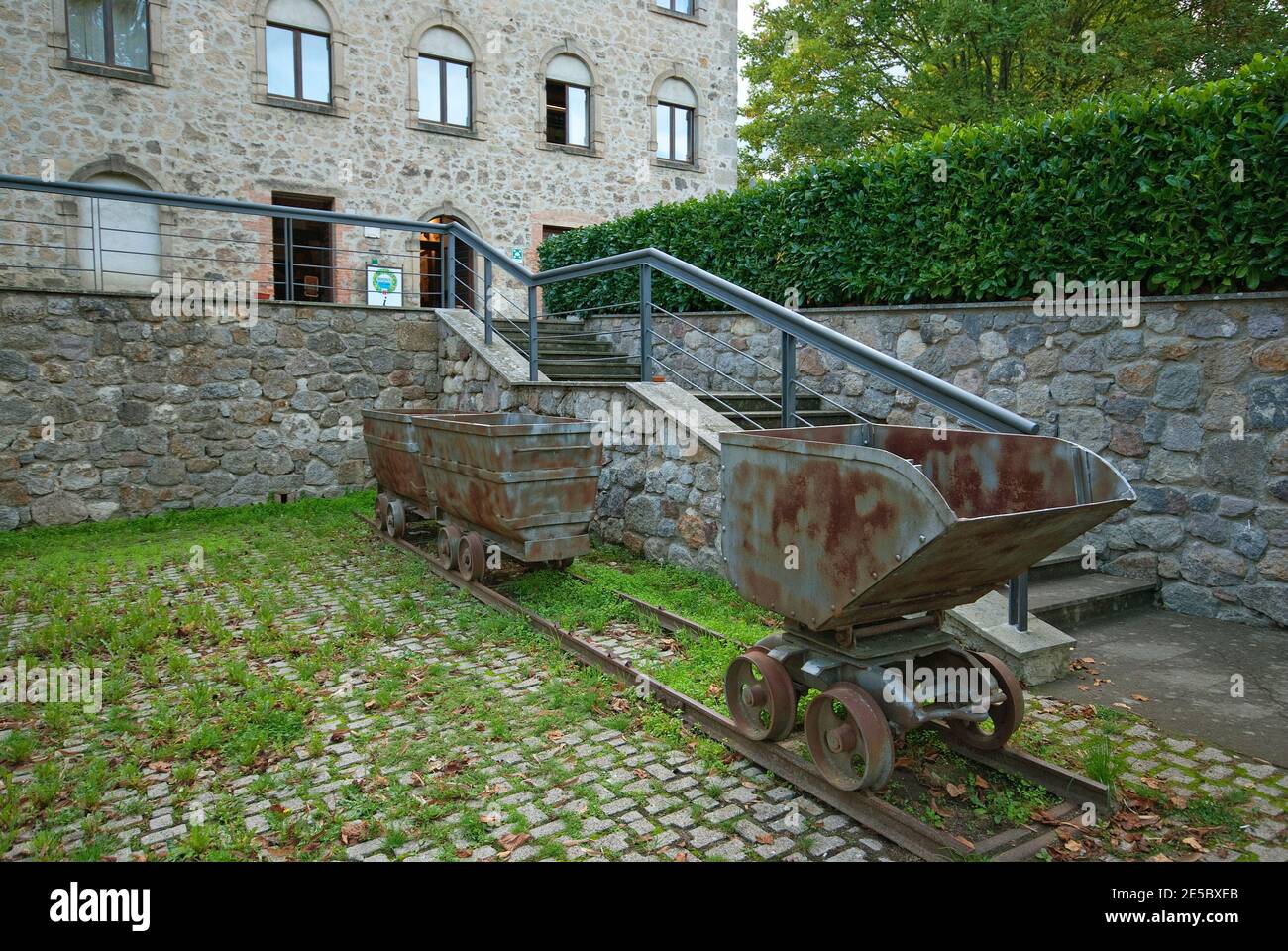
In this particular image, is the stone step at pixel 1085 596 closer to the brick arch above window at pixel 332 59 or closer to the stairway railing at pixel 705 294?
the stairway railing at pixel 705 294

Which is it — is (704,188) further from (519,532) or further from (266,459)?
(519,532)

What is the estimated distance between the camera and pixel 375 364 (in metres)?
10.3

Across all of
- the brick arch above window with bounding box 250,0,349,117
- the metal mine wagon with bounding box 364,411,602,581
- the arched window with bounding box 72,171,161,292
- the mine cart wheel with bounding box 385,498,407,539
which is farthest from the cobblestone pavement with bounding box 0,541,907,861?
the brick arch above window with bounding box 250,0,349,117

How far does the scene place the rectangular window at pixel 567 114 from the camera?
17984 millimetres

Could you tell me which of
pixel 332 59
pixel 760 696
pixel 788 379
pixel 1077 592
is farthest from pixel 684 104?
pixel 760 696

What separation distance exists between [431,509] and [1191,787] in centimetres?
546

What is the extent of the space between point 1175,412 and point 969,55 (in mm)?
13678

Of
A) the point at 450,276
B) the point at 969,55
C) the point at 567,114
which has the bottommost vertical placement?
the point at 450,276

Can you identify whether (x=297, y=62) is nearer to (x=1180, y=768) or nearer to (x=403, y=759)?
(x=403, y=759)

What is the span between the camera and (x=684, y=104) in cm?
1950

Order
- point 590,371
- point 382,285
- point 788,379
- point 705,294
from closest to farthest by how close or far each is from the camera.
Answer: point 788,379 < point 705,294 < point 590,371 < point 382,285

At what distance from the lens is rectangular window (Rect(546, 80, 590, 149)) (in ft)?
59.0

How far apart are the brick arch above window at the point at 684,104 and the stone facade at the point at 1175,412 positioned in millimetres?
13654

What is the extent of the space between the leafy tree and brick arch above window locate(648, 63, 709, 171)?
1.74 meters
